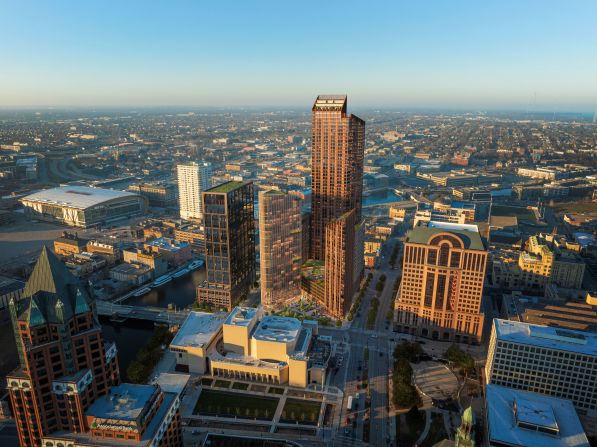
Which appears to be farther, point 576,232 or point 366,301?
point 576,232

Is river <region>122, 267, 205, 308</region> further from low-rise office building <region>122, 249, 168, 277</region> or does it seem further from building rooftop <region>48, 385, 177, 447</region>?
building rooftop <region>48, 385, 177, 447</region>

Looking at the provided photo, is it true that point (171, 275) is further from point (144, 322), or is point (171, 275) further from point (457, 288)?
point (457, 288)

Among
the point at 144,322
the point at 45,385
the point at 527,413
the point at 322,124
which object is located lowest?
the point at 144,322

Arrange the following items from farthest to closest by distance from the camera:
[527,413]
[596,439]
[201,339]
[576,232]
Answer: [576,232]
[201,339]
[596,439]
[527,413]

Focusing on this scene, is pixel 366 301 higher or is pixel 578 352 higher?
pixel 578 352

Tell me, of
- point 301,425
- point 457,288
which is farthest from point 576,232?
point 301,425

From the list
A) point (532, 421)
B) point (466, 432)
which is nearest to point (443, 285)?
point (532, 421)

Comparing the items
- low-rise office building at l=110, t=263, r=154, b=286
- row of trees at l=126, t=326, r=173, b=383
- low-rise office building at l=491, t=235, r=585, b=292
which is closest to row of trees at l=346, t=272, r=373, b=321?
low-rise office building at l=491, t=235, r=585, b=292
